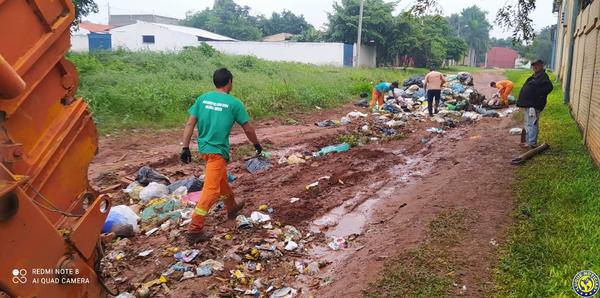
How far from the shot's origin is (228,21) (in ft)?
200

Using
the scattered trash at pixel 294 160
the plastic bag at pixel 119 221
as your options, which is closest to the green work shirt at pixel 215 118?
the plastic bag at pixel 119 221

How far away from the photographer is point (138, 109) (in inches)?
452

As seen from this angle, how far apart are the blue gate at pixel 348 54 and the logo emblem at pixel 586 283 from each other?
3357cm

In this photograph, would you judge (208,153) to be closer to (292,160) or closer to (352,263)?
(352,263)

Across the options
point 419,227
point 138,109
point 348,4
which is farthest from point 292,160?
point 348,4

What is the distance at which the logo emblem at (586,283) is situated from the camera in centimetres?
327

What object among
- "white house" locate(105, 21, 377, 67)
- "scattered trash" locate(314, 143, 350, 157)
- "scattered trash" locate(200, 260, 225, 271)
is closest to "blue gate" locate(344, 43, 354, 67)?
"white house" locate(105, 21, 377, 67)

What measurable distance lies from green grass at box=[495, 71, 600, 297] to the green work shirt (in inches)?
110

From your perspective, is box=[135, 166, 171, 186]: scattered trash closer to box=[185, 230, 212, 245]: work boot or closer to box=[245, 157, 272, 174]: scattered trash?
box=[245, 157, 272, 174]: scattered trash

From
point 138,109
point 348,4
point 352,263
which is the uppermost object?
point 348,4

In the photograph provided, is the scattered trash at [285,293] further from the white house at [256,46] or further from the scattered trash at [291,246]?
the white house at [256,46]

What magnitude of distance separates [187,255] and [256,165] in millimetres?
3619

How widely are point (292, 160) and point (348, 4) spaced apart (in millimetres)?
31504

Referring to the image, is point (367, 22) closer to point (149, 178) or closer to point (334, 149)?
point (334, 149)
